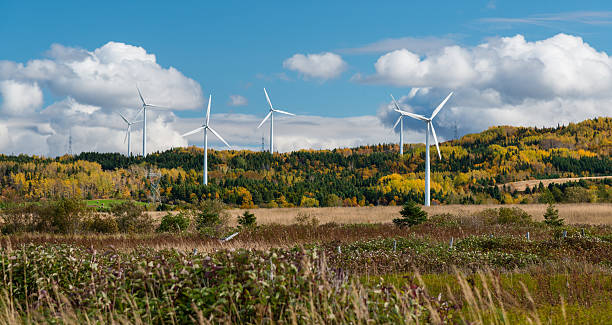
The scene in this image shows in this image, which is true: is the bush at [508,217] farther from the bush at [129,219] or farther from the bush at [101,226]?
the bush at [101,226]

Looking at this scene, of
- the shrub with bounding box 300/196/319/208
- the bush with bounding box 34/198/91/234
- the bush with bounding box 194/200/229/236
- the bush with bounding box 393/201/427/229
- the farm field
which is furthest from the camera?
the shrub with bounding box 300/196/319/208

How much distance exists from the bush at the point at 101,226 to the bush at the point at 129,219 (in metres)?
1.26

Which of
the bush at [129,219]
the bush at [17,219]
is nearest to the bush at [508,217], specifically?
the bush at [129,219]

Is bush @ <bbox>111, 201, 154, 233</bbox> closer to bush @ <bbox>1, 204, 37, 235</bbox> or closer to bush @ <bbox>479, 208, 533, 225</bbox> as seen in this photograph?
bush @ <bbox>1, 204, 37, 235</bbox>

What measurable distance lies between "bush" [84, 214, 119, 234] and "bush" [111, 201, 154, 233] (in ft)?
4.13

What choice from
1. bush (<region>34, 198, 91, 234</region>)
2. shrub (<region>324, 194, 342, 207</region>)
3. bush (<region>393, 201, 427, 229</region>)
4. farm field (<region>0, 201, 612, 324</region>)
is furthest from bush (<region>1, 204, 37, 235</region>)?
shrub (<region>324, 194, 342, 207</region>)

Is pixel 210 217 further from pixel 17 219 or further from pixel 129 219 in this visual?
pixel 17 219

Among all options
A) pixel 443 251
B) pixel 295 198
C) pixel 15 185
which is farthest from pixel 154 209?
pixel 15 185

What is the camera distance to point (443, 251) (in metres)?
22.0

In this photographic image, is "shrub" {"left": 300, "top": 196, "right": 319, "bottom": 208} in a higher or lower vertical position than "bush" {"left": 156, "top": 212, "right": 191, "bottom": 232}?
lower

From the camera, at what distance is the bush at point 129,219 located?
4109 centimetres

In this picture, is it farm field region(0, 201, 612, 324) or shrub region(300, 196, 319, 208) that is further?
shrub region(300, 196, 319, 208)

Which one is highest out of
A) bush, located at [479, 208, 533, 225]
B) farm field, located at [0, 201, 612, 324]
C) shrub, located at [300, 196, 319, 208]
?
farm field, located at [0, 201, 612, 324]

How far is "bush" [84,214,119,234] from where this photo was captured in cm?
3938
